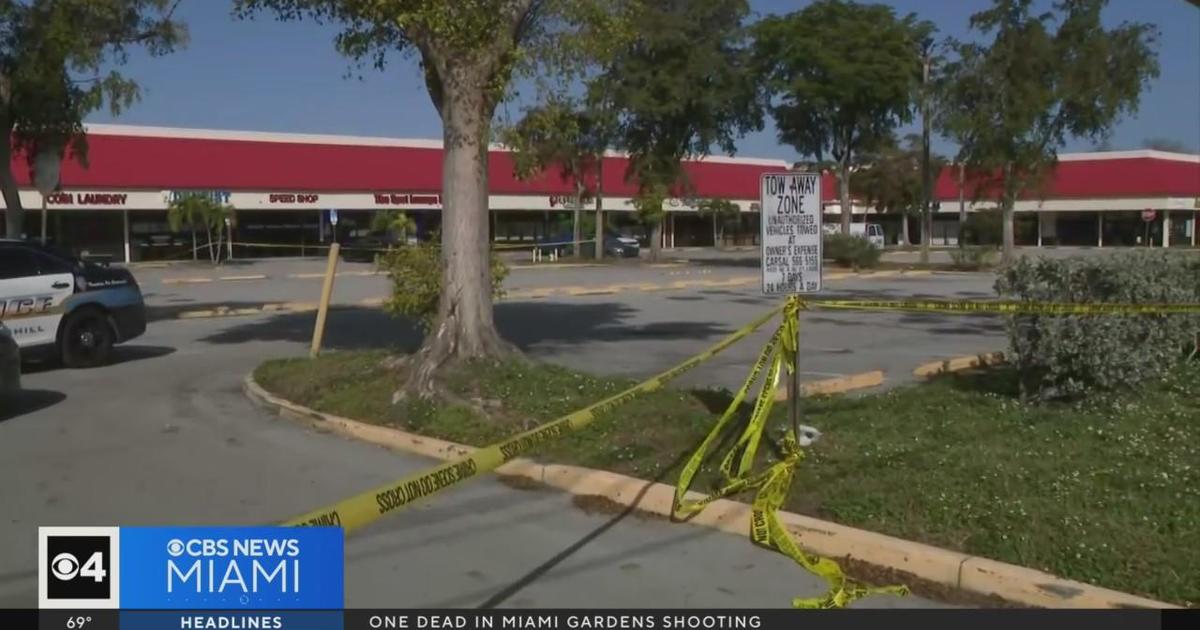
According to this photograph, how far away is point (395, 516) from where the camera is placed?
7730 mm

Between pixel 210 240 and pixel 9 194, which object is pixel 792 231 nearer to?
pixel 9 194

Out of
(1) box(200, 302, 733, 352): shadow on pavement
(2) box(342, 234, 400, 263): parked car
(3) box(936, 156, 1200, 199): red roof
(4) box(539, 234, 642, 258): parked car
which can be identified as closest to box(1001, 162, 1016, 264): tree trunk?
(4) box(539, 234, 642, 258): parked car

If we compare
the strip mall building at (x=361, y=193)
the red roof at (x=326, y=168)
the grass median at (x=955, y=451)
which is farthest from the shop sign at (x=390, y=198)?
the grass median at (x=955, y=451)

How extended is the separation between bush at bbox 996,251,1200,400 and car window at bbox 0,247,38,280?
11.1 meters

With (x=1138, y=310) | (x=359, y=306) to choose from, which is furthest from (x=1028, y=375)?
(x=359, y=306)

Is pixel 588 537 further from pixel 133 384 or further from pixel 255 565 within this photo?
pixel 133 384

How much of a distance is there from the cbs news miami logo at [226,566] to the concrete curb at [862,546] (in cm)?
311

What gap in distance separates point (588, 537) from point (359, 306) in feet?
63.2

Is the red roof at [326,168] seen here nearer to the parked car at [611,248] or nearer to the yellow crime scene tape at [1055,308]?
the parked car at [611,248]

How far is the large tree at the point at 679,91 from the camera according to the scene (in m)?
45.0

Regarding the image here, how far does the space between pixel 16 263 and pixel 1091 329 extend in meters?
11.9

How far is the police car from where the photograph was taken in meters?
14.4

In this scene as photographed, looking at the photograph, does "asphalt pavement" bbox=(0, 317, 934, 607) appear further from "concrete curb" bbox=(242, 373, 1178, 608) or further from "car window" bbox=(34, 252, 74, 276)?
"car window" bbox=(34, 252, 74, 276)

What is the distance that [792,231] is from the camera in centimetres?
847
